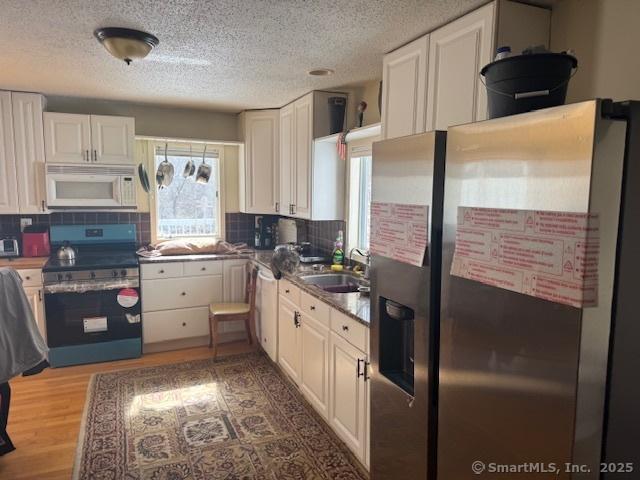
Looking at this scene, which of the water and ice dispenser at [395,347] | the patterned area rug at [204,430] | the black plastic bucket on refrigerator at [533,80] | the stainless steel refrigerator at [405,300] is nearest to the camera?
the black plastic bucket on refrigerator at [533,80]

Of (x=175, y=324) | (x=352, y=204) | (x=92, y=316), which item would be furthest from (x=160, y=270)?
(x=352, y=204)

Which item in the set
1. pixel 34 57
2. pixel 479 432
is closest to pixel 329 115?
pixel 34 57

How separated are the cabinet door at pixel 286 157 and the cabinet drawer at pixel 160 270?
107 cm

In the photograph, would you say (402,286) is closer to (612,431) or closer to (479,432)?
(479,432)

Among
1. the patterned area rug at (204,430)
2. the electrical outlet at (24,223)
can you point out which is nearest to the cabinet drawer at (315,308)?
the patterned area rug at (204,430)

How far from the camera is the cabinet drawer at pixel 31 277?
138 inches

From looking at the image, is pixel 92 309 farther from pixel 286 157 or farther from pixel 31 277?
pixel 286 157

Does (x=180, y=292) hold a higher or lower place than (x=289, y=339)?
higher

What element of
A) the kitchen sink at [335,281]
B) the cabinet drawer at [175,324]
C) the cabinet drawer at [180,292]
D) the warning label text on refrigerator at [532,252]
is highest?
the warning label text on refrigerator at [532,252]

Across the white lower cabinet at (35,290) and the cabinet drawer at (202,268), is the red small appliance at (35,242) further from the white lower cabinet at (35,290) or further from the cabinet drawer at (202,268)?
the cabinet drawer at (202,268)

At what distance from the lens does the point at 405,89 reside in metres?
2.19

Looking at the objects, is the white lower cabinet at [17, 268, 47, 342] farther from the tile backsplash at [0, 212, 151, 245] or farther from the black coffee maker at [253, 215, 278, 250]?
the black coffee maker at [253, 215, 278, 250]

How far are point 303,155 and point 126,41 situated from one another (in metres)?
1.66

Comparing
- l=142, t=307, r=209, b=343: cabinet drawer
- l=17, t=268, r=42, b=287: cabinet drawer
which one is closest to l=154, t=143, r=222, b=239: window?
l=142, t=307, r=209, b=343: cabinet drawer
